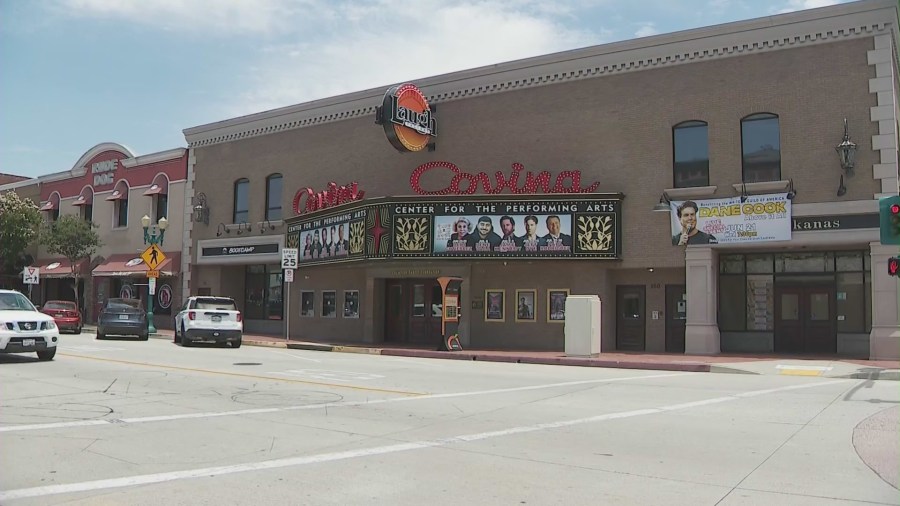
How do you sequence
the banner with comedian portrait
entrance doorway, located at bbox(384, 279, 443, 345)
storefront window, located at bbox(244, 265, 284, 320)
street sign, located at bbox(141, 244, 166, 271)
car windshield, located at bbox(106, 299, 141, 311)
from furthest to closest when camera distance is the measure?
storefront window, located at bbox(244, 265, 284, 320), street sign, located at bbox(141, 244, 166, 271), car windshield, located at bbox(106, 299, 141, 311), entrance doorway, located at bbox(384, 279, 443, 345), the banner with comedian portrait

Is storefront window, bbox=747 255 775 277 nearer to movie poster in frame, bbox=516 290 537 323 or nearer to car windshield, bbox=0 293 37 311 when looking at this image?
movie poster in frame, bbox=516 290 537 323

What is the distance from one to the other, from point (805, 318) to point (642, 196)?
6285 mm

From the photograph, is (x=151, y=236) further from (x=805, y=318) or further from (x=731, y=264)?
(x=805, y=318)

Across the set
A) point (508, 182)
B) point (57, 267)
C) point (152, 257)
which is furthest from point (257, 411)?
point (57, 267)

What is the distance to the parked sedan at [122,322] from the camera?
2845 centimetres

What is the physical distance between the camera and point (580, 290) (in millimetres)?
25344

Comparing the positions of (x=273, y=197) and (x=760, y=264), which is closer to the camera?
(x=760, y=264)

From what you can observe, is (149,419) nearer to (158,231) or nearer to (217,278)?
(217,278)

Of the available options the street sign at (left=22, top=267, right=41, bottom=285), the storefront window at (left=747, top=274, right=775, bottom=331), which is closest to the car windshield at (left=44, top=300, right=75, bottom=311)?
the street sign at (left=22, top=267, right=41, bottom=285)

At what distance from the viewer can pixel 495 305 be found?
26.8m

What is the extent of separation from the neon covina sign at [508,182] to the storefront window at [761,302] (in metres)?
5.98

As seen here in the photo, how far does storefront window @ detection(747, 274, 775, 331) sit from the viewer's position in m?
23.9

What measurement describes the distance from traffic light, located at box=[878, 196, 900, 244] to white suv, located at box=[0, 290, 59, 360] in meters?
17.9

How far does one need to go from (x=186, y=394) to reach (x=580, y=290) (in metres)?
15.2
